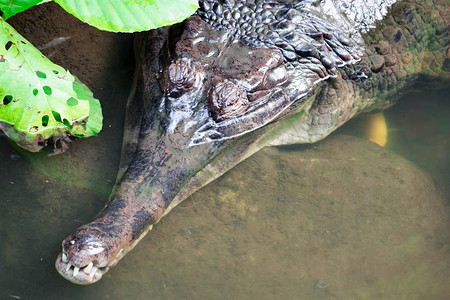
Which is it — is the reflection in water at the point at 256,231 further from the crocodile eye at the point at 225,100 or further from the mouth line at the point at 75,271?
the crocodile eye at the point at 225,100

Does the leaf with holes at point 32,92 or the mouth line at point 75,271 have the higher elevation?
the leaf with holes at point 32,92

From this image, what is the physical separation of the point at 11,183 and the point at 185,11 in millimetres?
1259

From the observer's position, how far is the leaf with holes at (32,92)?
2.48 m

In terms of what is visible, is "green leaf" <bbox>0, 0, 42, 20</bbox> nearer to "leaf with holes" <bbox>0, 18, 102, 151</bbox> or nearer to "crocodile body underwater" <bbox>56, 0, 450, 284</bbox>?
"leaf with holes" <bbox>0, 18, 102, 151</bbox>

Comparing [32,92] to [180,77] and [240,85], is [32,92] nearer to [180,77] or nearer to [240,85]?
[180,77]

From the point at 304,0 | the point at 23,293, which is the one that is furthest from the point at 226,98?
the point at 23,293

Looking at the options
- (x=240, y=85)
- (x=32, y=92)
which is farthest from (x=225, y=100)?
(x=32, y=92)

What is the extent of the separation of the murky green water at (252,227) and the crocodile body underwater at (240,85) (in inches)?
5.8

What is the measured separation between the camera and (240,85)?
9.75 ft

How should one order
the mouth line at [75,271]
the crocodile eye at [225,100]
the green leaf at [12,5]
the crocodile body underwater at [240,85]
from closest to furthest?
the mouth line at [75,271] < the green leaf at [12,5] < the crocodile body underwater at [240,85] < the crocodile eye at [225,100]

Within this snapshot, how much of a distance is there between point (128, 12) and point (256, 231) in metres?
1.33

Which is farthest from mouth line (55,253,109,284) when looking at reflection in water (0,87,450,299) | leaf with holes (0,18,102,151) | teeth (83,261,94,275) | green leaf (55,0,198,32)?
green leaf (55,0,198,32)

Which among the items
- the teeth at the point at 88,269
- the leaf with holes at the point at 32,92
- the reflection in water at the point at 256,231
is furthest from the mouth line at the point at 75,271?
the leaf with holes at the point at 32,92

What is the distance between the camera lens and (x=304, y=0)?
3.51 meters
